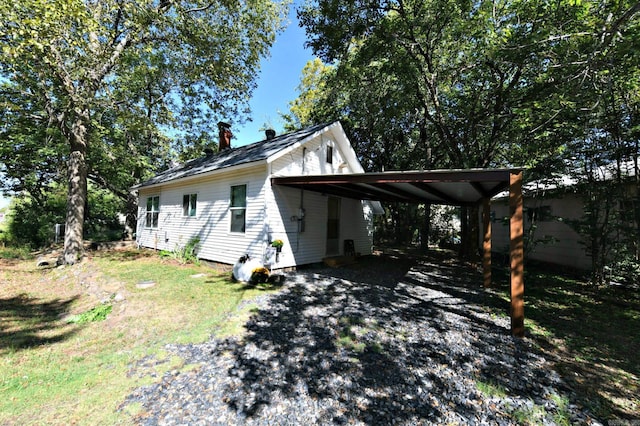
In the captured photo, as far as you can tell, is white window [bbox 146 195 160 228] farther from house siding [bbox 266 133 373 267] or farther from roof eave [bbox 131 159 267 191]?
house siding [bbox 266 133 373 267]

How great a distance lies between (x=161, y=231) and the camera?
38.4 feet

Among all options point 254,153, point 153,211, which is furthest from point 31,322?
point 153,211

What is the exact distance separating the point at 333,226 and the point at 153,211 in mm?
8957

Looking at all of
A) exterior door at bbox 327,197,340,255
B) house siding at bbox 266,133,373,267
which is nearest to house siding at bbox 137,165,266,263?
house siding at bbox 266,133,373,267

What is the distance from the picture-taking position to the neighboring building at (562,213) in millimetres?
7141

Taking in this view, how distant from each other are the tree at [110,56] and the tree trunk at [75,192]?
3 centimetres

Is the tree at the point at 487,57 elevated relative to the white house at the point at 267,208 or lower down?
elevated

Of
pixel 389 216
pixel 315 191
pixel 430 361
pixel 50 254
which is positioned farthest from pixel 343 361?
pixel 389 216

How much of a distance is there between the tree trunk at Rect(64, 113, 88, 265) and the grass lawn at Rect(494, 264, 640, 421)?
1306 centimetres

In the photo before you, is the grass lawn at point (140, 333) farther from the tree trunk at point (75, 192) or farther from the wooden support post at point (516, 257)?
the tree trunk at point (75, 192)

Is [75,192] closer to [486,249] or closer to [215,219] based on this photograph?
[215,219]

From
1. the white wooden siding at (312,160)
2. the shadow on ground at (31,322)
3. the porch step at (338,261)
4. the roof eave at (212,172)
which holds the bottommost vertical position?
the shadow on ground at (31,322)

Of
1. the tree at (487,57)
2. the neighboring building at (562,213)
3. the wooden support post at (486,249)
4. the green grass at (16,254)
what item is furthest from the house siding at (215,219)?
the neighboring building at (562,213)

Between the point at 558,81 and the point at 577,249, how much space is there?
634cm
